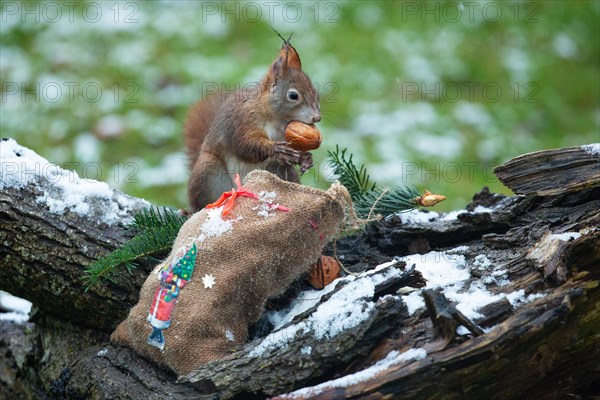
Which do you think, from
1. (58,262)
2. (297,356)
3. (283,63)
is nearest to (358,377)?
(297,356)

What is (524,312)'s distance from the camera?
164cm

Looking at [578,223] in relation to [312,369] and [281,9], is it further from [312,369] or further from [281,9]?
[281,9]

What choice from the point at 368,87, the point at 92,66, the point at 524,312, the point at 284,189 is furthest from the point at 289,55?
the point at 92,66

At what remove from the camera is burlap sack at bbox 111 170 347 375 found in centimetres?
187

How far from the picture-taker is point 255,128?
2.62 meters

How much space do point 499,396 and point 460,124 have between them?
3.41 m

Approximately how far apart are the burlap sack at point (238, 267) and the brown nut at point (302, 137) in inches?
17.1

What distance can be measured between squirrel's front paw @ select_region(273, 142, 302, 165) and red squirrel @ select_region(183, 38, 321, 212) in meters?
0.12

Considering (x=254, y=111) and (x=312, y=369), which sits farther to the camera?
(x=254, y=111)

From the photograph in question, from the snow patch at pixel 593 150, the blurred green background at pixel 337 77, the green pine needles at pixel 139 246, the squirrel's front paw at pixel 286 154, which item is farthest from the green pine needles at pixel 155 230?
the blurred green background at pixel 337 77

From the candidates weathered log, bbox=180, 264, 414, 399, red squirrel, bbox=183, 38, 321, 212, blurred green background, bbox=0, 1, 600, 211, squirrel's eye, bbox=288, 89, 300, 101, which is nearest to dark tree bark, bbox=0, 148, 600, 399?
weathered log, bbox=180, 264, 414, 399

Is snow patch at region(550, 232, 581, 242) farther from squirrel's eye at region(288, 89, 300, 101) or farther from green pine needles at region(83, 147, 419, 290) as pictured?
squirrel's eye at region(288, 89, 300, 101)

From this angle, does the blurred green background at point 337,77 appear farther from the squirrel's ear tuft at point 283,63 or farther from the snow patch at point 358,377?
the snow patch at point 358,377

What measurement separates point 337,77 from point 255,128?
102 inches
